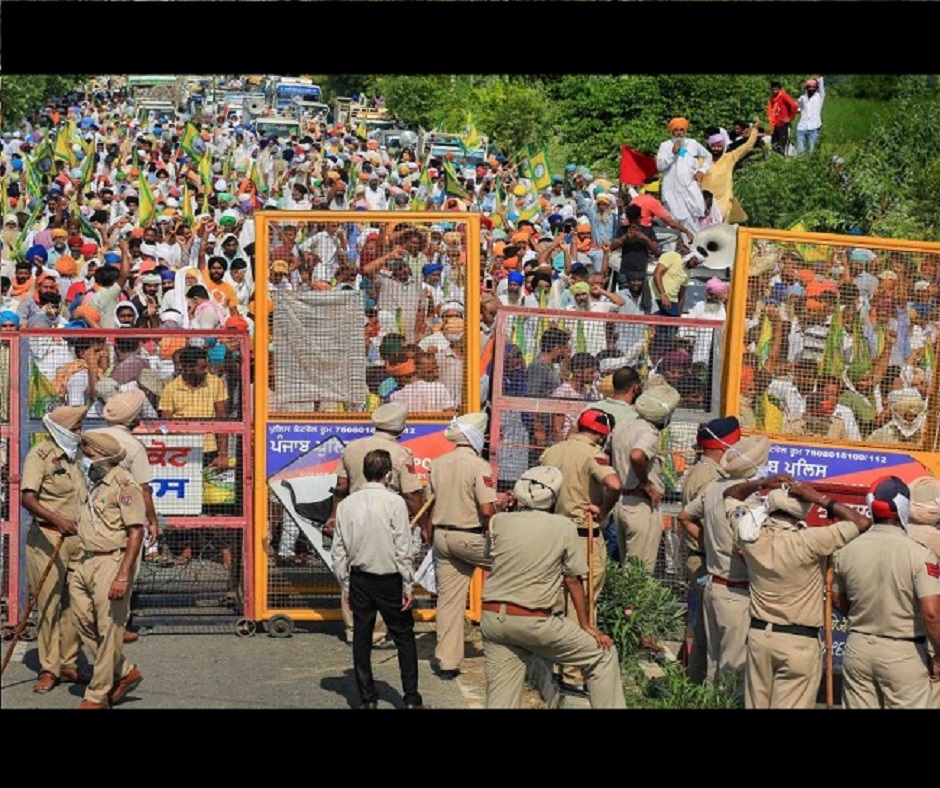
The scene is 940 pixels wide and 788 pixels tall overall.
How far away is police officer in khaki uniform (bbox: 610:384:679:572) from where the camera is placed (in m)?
12.9

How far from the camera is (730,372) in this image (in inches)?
534

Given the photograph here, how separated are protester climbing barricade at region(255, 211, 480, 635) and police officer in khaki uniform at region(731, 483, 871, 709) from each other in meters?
3.54

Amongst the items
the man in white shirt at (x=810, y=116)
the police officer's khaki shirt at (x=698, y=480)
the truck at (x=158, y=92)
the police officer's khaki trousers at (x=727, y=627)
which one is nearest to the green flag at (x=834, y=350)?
the police officer's khaki shirt at (x=698, y=480)

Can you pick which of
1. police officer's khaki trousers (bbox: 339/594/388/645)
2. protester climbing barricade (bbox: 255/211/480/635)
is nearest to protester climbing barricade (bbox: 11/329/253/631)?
protester climbing barricade (bbox: 255/211/480/635)

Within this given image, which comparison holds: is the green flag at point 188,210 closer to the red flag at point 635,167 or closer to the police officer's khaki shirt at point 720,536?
the red flag at point 635,167

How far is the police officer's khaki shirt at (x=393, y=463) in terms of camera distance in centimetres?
1279

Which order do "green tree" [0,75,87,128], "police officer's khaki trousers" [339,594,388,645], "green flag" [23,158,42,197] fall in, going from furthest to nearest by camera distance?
"green tree" [0,75,87,128], "green flag" [23,158,42,197], "police officer's khaki trousers" [339,594,388,645]

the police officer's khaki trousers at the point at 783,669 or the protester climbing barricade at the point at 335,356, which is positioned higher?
the protester climbing barricade at the point at 335,356

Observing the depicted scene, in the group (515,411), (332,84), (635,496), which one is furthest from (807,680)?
(332,84)

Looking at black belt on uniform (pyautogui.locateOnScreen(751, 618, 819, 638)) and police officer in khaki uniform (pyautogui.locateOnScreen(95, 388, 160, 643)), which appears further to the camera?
police officer in khaki uniform (pyautogui.locateOnScreen(95, 388, 160, 643))

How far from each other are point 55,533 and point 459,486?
8.95ft

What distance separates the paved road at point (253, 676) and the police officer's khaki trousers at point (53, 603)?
0.70 feet

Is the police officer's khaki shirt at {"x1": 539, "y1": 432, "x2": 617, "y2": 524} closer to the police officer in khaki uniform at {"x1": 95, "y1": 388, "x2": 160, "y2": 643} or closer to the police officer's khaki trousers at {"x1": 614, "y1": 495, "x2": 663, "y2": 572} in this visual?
the police officer's khaki trousers at {"x1": 614, "y1": 495, "x2": 663, "y2": 572}
